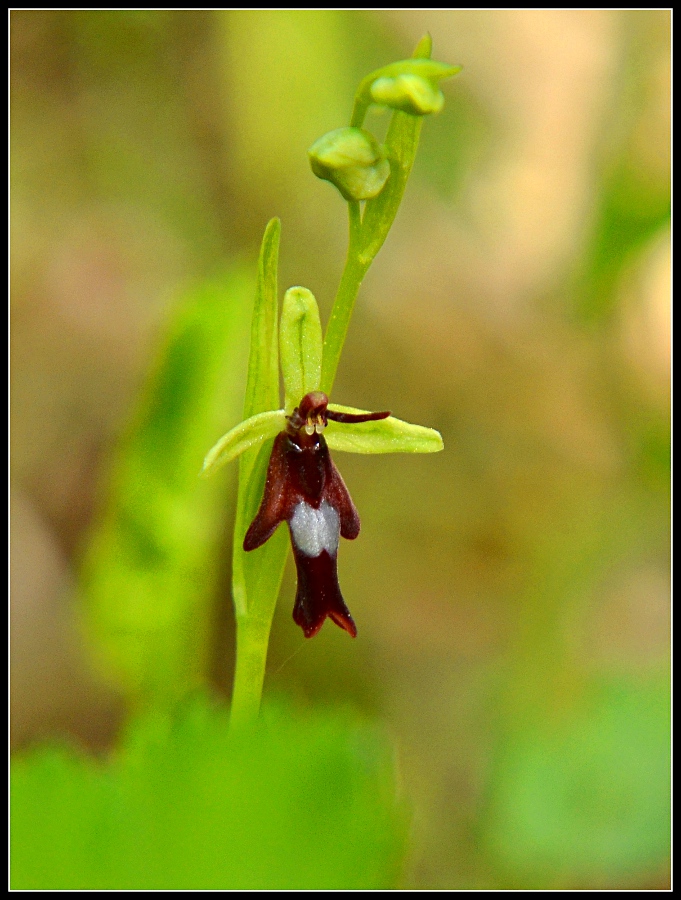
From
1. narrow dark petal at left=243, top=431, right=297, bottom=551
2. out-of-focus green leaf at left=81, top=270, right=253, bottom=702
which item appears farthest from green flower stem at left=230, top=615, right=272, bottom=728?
out-of-focus green leaf at left=81, top=270, right=253, bottom=702

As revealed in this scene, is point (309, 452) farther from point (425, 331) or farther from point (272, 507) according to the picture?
point (425, 331)

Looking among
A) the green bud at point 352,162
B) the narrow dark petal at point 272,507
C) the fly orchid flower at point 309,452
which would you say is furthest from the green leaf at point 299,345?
the green bud at point 352,162

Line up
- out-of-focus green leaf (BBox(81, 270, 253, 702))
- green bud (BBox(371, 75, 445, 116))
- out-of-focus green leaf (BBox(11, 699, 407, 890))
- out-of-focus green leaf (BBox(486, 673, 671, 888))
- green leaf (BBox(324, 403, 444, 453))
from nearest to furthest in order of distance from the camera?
out-of-focus green leaf (BBox(11, 699, 407, 890)) < green bud (BBox(371, 75, 445, 116)) < green leaf (BBox(324, 403, 444, 453)) < out-of-focus green leaf (BBox(81, 270, 253, 702)) < out-of-focus green leaf (BBox(486, 673, 671, 888))

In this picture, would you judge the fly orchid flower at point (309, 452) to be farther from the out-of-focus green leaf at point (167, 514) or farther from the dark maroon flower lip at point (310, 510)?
the out-of-focus green leaf at point (167, 514)

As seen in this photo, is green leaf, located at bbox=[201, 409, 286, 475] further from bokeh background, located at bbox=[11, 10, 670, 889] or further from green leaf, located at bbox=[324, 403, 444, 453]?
bokeh background, located at bbox=[11, 10, 670, 889]

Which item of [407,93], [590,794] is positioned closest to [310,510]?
[407,93]

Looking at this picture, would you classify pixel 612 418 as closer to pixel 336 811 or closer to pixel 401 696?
pixel 401 696
